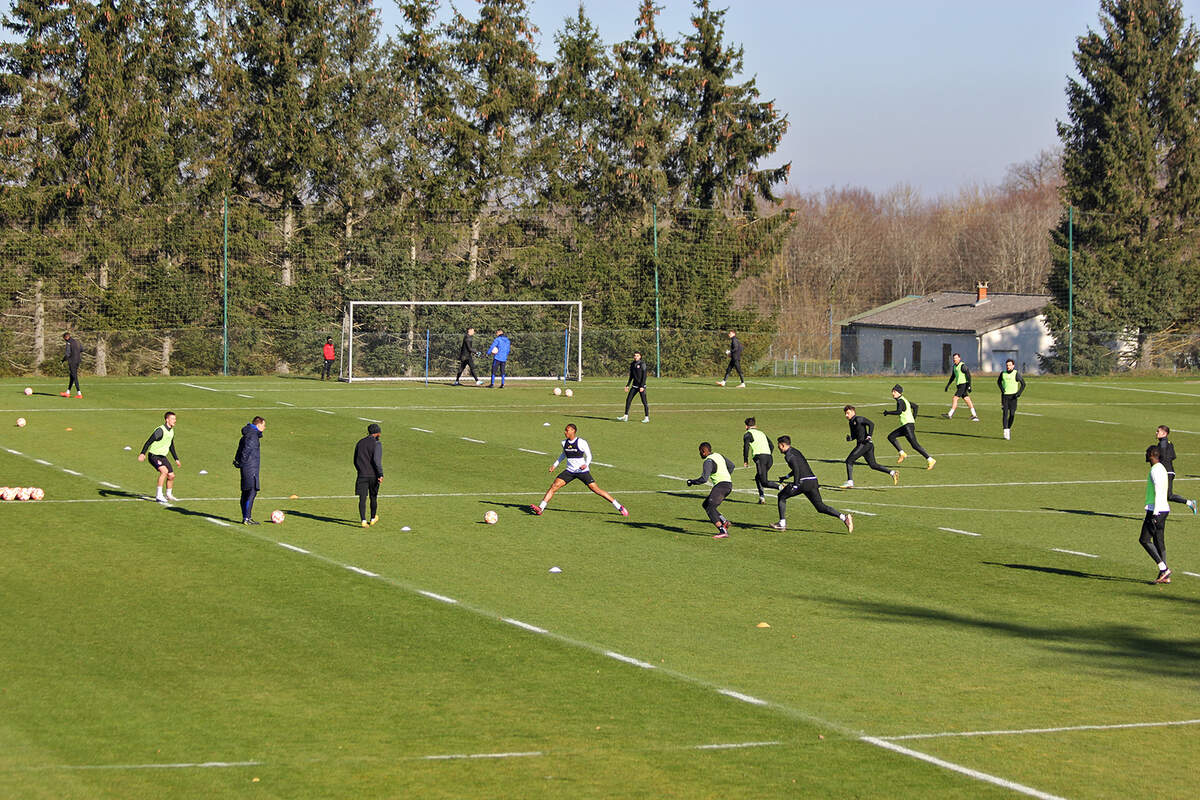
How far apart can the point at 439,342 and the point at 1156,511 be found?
126ft

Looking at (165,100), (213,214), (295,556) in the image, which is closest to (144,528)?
(295,556)

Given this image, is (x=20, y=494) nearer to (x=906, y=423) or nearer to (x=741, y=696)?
(x=741, y=696)

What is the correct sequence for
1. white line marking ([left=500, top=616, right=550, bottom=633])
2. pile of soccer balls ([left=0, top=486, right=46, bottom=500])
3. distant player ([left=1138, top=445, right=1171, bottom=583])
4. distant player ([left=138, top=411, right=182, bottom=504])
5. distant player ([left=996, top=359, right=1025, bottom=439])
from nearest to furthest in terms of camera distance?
white line marking ([left=500, top=616, right=550, bottom=633]), distant player ([left=1138, top=445, right=1171, bottom=583]), distant player ([left=138, top=411, right=182, bottom=504]), pile of soccer balls ([left=0, top=486, right=46, bottom=500]), distant player ([left=996, top=359, right=1025, bottom=439])

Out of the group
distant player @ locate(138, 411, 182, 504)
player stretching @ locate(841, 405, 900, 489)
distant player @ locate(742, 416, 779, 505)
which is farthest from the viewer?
player stretching @ locate(841, 405, 900, 489)

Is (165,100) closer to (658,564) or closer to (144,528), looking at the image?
(144,528)

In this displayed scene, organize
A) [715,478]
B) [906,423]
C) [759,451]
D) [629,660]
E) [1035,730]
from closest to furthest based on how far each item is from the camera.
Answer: [1035,730], [629,660], [715,478], [759,451], [906,423]

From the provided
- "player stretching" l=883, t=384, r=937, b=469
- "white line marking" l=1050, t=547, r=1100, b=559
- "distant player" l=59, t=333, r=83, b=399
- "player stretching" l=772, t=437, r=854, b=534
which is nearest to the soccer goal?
"distant player" l=59, t=333, r=83, b=399

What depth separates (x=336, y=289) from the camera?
5697cm

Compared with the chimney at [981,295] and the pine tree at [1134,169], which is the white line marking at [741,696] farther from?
the chimney at [981,295]

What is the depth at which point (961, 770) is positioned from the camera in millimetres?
12062

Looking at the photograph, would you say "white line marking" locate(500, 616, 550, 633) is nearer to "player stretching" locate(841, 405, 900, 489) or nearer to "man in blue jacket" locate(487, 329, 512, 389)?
"player stretching" locate(841, 405, 900, 489)

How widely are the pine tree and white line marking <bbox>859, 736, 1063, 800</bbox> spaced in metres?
59.5

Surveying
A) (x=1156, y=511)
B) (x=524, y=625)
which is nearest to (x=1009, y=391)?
(x=1156, y=511)

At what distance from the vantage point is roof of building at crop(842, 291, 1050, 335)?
82438mm
